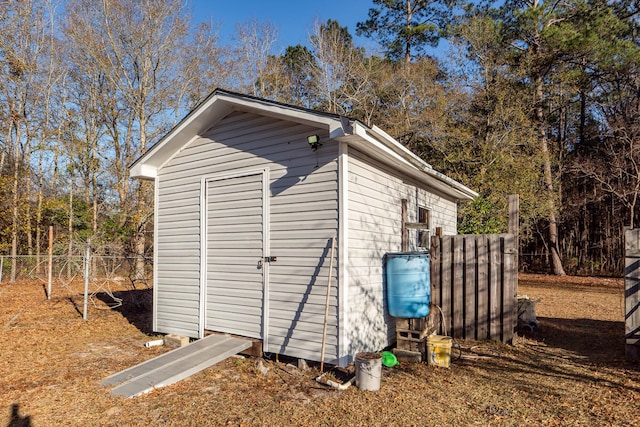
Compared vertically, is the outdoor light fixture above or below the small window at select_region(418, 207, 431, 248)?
above

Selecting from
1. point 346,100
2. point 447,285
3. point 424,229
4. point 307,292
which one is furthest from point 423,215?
point 346,100

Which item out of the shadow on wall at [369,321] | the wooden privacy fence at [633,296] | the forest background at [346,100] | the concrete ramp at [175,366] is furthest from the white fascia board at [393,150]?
the forest background at [346,100]

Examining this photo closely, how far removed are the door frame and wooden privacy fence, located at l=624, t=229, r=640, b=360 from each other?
4407mm

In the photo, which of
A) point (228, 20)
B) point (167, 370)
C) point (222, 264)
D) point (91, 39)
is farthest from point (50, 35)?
point (167, 370)

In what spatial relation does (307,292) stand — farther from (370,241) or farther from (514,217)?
(514,217)

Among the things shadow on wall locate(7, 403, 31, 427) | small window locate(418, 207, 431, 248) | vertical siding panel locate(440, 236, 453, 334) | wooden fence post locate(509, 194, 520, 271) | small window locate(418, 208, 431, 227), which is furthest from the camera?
small window locate(418, 208, 431, 227)

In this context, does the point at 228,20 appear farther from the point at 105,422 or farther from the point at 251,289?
the point at 105,422

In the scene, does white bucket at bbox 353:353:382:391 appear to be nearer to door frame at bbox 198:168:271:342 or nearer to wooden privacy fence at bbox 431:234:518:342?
door frame at bbox 198:168:271:342

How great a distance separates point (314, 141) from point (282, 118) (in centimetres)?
62

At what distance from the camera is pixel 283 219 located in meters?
5.18

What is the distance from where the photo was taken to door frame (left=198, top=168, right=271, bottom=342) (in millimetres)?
5215

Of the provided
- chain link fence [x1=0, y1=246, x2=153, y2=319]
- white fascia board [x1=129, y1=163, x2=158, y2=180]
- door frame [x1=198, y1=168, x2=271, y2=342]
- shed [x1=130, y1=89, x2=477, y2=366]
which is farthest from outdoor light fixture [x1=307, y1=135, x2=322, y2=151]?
chain link fence [x1=0, y1=246, x2=153, y2=319]

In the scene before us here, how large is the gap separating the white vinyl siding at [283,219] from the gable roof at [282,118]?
17 cm

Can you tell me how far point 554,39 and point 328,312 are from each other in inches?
657
